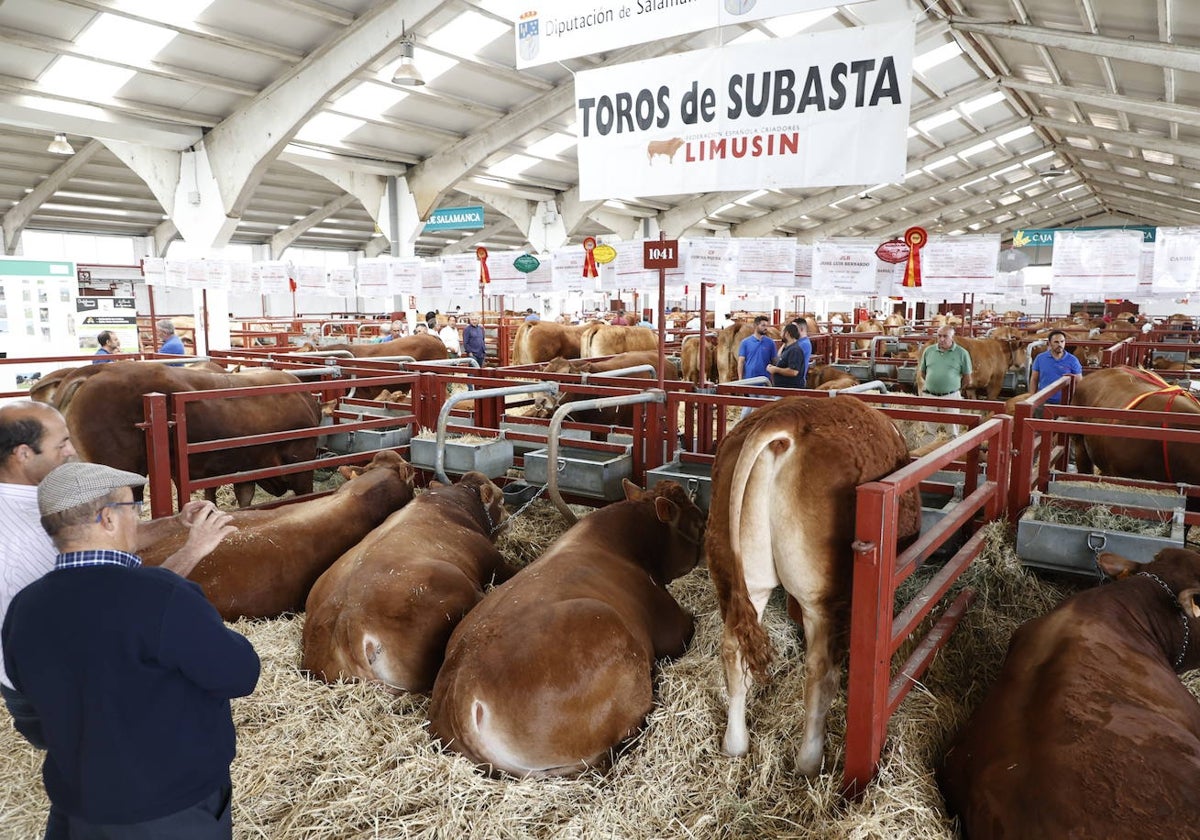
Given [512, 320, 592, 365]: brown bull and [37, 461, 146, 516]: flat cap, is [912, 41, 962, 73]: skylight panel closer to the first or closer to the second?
[512, 320, 592, 365]: brown bull

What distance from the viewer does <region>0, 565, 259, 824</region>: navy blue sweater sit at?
1.81 meters

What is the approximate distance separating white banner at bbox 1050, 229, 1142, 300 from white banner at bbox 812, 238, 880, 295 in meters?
2.51

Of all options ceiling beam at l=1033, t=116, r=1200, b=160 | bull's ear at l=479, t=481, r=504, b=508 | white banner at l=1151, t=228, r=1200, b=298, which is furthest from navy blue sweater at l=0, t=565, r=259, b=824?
ceiling beam at l=1033, t=116, r=1200, b=160

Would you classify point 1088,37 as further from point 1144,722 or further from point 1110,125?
point 1144,722

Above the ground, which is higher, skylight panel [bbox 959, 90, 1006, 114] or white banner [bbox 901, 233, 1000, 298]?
skylight panel [bbox 959, 90, 1006, 114]

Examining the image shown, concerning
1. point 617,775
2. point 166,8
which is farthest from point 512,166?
point 617,775

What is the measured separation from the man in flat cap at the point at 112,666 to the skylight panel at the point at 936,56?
18.3 meters

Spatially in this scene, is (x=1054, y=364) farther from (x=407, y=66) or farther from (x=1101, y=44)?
(x=407, y=66)

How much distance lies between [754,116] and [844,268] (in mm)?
7909

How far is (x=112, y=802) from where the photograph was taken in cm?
185

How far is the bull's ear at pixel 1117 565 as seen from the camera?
133 inches

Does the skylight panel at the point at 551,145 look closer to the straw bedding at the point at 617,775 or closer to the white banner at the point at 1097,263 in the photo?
the white banner at the point at 1097,263

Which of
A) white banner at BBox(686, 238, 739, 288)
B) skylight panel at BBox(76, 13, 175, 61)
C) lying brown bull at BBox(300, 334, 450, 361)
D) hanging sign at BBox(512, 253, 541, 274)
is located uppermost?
skylight panel at BBox(76, 13, 175, 61)

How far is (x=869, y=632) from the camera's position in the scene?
96.7 inches
